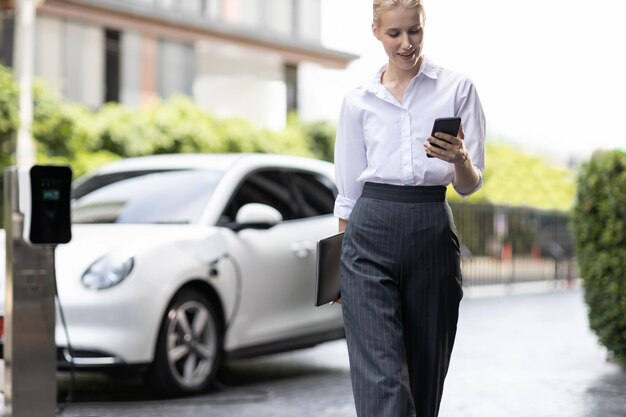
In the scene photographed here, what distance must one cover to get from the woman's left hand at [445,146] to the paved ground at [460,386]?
3663 millimetres

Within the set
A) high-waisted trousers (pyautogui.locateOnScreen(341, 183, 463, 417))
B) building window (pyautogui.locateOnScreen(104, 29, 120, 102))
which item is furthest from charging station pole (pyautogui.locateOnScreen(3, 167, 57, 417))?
building window (pyautogui.locateOnScreen(104, 29, 120, 102))

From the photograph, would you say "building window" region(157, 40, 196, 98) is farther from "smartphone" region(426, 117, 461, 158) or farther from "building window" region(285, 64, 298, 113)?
"smartphone" region(426, 117, 461, 158)

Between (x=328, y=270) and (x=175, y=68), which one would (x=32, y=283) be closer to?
(x=328, y=270)

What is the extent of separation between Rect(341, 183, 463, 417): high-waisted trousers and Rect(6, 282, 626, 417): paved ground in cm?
324

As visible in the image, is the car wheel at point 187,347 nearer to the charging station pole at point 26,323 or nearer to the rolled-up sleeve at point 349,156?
the charging station pole at point 26,323

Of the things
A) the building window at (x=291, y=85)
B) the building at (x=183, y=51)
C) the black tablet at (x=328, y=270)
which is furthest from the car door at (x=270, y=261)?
the building window at (x=291, y=85)

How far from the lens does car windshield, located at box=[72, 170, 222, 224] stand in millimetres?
8078

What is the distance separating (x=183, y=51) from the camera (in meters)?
43.2

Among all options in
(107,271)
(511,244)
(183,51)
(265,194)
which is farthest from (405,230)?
(183,51)

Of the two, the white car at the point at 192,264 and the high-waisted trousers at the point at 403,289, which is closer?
the high-waisted trousers at the point at 403,289

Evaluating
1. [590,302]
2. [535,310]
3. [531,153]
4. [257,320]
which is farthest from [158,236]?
[531,153]

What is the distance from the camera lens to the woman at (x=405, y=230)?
3.73 m

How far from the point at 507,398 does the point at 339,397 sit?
1.08m

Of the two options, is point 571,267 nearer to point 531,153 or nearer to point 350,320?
point 350,320
